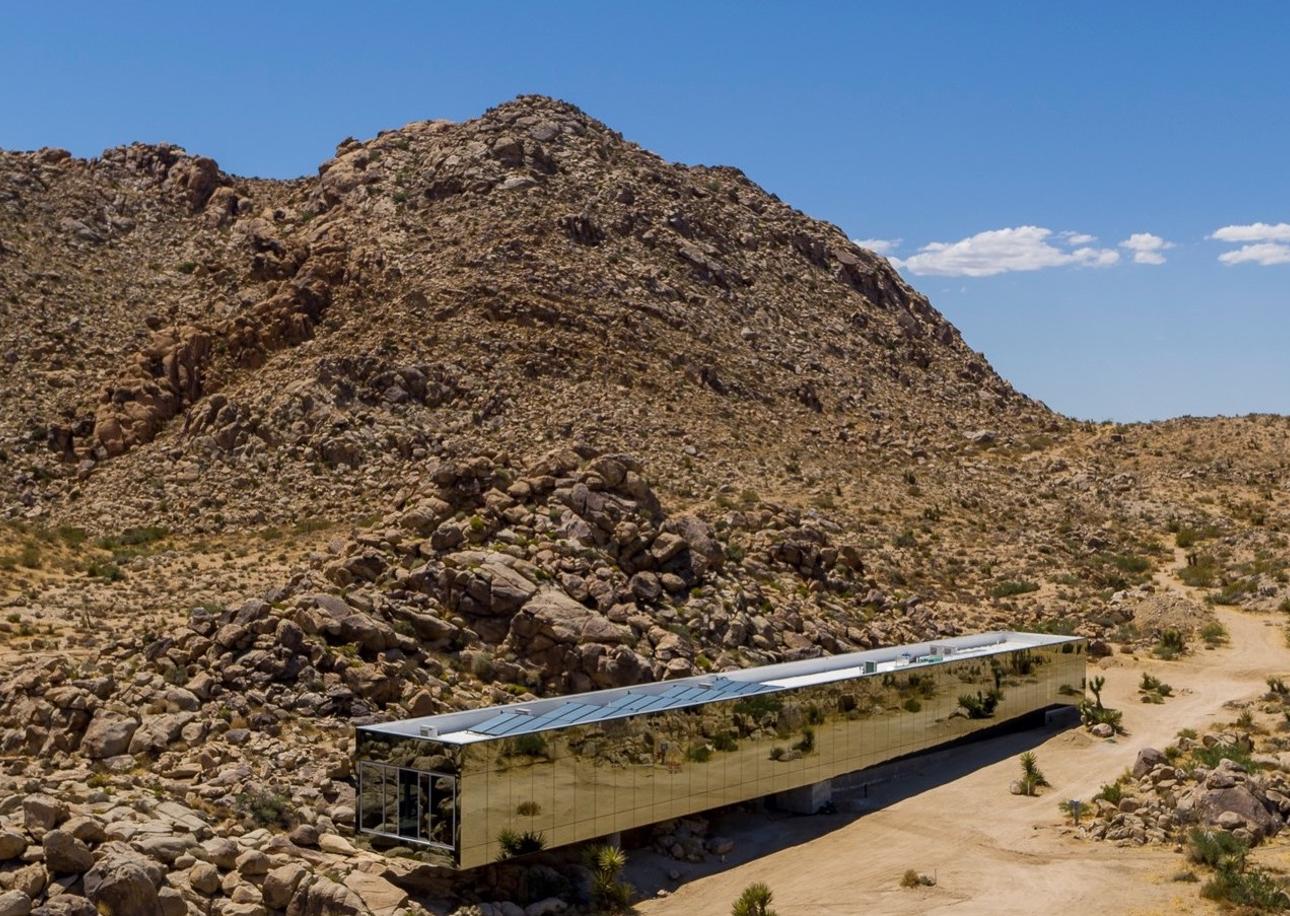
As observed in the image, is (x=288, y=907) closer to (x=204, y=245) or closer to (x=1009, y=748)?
(x=1009, y=748)

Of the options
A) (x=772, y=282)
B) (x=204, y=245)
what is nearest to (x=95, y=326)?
(x=204, y=245)

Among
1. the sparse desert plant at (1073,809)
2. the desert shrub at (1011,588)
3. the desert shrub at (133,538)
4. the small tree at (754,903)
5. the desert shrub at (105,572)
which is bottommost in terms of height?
the small tree at (754,903)

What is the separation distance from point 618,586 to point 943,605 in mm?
21646

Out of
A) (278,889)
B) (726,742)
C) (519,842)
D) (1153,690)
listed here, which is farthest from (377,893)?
(1153,690)

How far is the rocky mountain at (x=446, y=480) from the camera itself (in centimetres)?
2844

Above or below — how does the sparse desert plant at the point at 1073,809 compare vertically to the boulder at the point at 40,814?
below

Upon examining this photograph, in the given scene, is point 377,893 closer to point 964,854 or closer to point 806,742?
point 806,742

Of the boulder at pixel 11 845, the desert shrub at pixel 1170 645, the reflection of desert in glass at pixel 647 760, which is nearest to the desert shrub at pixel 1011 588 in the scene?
the desert shrub at pixel 1170 645

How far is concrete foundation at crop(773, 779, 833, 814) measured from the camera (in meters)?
33.2

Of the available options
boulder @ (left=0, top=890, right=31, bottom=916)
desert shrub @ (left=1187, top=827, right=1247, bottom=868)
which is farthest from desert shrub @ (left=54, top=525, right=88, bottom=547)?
desert shrub @ (left=1187, top=827, right=1247, bottom=868)

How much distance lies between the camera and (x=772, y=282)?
86500 millimetres

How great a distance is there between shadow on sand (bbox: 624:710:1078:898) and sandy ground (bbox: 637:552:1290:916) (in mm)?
67

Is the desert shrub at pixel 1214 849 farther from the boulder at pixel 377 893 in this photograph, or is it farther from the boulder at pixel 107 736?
the boulder at pixel 107 736

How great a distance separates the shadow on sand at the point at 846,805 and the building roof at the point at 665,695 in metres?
2.55
